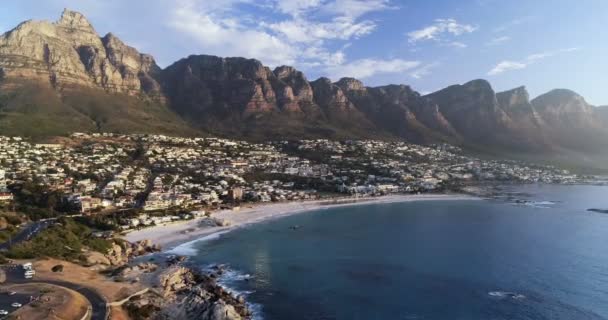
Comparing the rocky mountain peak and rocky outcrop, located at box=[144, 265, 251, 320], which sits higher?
the rocky mountain peak

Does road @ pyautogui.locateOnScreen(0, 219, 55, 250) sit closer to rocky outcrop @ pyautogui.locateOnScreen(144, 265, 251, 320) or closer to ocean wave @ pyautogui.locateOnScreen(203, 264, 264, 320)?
rocky outcrop @ pyautogui.locateOnScreen(144, 265, 251, 320)

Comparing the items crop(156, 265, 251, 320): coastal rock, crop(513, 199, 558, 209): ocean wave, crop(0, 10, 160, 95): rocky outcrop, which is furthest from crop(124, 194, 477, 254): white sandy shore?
crop(0, 10, 160, 95): rocky outcrop

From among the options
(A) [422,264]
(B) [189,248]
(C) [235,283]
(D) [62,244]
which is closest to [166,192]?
(B) [189,248]

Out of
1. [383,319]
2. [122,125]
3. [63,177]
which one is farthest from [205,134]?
[383,319]

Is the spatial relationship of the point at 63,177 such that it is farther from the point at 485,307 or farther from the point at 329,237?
the point at 485,307

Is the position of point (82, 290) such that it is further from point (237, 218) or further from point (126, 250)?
point (237, 218)

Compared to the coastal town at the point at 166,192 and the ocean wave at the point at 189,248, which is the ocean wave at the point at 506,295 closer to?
the coastal town at the point at 166,192
